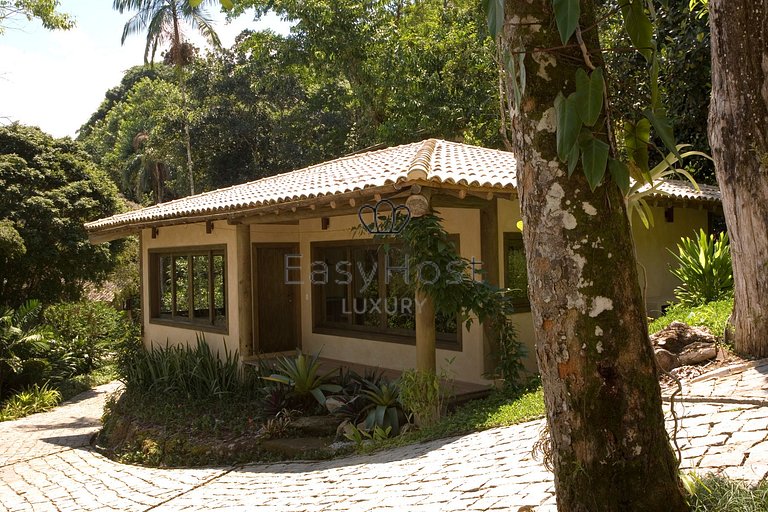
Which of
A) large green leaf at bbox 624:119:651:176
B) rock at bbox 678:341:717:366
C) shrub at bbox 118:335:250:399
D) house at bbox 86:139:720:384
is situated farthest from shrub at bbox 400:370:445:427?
large green leaf at bbox 624:119:651:176

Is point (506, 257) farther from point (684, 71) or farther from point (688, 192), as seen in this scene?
point (684, 71)

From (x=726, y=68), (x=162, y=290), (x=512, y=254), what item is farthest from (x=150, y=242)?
(x=726, y=68)

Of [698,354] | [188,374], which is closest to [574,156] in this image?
[698,354]

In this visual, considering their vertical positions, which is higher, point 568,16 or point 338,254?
point 568,16

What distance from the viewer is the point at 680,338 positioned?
6.88 metres

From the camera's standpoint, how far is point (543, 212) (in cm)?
256

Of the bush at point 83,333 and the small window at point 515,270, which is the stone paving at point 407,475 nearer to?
the small window at point 515,270

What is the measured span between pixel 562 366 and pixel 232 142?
25154 mm

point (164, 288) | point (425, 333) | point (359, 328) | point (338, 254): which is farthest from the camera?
point (164, 288)

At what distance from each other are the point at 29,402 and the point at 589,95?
46.3 ft

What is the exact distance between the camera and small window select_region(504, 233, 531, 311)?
9.39m

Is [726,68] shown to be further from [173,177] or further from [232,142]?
[173,177]

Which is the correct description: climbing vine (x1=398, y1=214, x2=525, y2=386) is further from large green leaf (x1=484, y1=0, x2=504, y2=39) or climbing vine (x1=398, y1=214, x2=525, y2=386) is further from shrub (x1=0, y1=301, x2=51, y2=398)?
shrub (x1=0, y1=301, x2=51, y2=398)

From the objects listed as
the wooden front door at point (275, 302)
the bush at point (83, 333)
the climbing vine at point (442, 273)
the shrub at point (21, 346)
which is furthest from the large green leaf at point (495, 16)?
the bush at point (83, 333)
